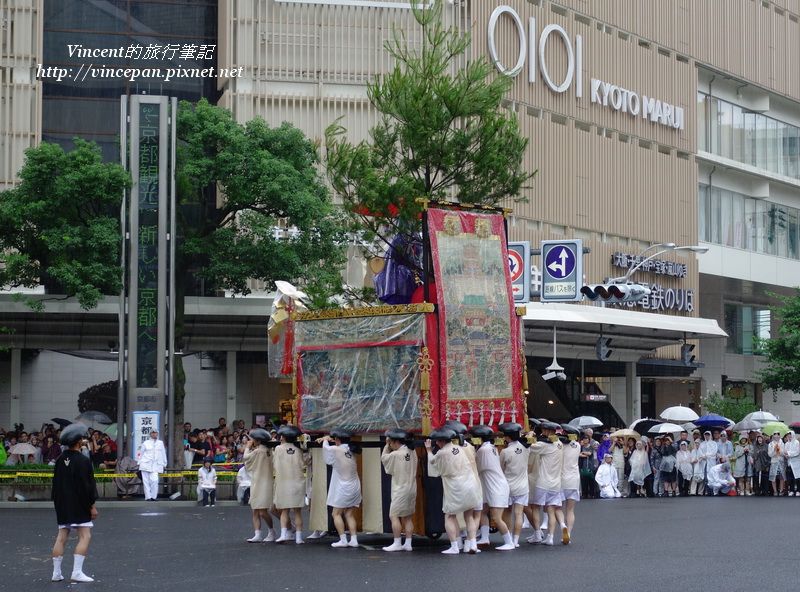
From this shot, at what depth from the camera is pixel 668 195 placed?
158ft

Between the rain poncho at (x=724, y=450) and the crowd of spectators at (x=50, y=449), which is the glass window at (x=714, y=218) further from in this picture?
the crowd of spectators at (x=50, y=449)

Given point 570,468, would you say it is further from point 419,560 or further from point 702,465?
point 702,465

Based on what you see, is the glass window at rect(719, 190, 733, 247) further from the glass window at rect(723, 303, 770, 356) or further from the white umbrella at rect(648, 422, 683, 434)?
the white umbrella at rect(648, 422, 683, 434)

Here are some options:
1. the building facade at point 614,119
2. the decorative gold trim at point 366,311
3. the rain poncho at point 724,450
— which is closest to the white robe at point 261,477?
the decorative gold trim at point 366,311

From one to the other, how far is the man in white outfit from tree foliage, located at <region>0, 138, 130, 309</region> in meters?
3.86

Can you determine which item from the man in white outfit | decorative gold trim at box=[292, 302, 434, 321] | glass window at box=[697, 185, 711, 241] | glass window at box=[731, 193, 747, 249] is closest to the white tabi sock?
decorative gold trim at box=[292, 302, 434, 321]

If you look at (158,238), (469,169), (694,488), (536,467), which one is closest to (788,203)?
(694,488)

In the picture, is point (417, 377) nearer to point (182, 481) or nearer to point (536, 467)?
point (536, 467)

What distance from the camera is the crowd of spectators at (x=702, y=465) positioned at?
3092 cm

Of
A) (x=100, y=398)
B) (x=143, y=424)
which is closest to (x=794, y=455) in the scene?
(x=143, y=424)

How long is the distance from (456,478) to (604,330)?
26797mm

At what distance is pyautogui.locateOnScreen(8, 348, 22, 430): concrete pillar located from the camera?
39438mm

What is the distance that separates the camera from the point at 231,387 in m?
40.1

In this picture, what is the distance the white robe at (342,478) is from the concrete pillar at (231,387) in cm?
2306
